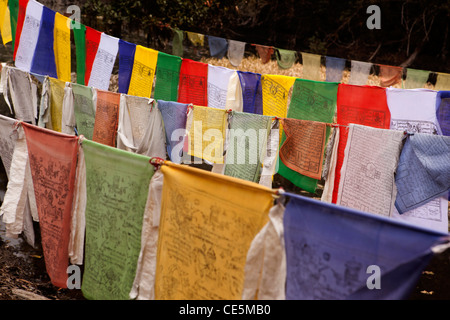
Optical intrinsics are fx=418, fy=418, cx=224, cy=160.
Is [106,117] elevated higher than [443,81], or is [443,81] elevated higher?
[443,81]

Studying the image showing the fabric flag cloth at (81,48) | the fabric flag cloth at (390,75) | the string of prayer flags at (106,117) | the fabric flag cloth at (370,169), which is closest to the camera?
the fabric flag cloth at (370,169)

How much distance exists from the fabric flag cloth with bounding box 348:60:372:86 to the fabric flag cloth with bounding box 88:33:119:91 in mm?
3486

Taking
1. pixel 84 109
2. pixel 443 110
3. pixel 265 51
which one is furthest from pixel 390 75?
pixel 84 109

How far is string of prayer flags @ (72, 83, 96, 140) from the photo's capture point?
4.04 metres

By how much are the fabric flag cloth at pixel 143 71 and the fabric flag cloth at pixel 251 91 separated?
43.1 inches

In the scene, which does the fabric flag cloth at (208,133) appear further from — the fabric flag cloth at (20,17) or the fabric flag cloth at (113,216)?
the fabric flag cloth at (20,17)

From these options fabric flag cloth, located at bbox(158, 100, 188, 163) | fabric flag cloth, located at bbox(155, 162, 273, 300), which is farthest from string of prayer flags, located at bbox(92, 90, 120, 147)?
fabric flag cloth, located at bbox(155, 162, 273, 300)

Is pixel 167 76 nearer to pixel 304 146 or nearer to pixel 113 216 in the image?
pixel 304 146

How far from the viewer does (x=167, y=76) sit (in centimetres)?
489

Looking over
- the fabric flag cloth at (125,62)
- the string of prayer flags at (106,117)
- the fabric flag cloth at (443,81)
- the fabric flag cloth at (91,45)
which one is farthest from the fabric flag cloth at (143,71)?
the fabric flag cloth at (443,81)

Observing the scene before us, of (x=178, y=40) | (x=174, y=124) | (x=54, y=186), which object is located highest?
(x=178, y=40)

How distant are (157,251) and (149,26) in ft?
22.8

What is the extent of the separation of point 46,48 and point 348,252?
15.0 feet

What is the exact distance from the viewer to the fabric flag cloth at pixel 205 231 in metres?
1.85
